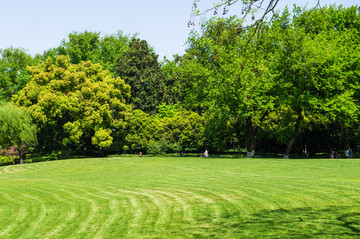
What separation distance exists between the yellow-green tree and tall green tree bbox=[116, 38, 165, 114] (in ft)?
18.1

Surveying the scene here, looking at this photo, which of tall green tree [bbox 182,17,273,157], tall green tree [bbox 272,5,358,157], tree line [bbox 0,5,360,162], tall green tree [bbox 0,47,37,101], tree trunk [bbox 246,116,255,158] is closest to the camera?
tall green tree [bbox 272,5,358,157]

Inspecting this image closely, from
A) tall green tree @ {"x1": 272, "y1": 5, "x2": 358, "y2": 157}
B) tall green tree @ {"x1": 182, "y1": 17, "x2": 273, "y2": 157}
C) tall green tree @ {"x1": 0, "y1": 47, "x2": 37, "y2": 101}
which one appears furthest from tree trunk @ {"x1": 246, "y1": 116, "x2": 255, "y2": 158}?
tall green tree @ {"x1": 0, "y1": 47, "x2": 37, "y2": 101}

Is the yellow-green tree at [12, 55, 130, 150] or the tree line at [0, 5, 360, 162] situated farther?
the yellow-green tree at [12, 55, 130, 150]

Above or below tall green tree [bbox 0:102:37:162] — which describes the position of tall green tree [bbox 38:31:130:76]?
above

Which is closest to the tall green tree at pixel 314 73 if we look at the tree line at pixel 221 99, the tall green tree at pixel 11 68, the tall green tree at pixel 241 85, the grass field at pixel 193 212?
the tree line at pixel 221 99

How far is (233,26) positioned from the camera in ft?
24.5

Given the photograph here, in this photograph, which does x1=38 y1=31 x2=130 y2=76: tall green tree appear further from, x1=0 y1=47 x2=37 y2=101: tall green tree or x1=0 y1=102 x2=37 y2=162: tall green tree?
x1=0 y1=102 x2=37 y2=162: tall green tree

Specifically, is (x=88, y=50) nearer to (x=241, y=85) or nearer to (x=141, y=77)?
(x=141, y=77)

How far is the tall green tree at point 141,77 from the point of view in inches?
2413

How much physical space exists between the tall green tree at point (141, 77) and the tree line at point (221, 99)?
0.58 feet

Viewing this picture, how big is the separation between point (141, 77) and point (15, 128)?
2278 centimetres

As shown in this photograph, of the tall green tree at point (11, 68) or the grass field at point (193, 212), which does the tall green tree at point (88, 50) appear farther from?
the grass field at point (193, 212)

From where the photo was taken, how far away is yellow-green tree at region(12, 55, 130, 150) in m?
49.6

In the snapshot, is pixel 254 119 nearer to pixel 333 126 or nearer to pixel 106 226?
pixel 333 126
